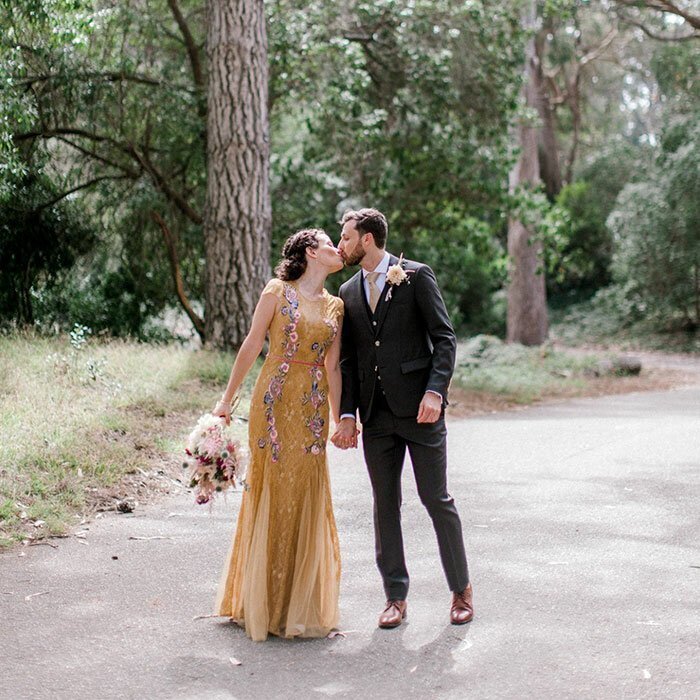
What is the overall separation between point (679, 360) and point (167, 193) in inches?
583

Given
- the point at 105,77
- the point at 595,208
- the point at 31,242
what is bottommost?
the point at 31,242

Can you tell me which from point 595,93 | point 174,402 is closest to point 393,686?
point 174,402

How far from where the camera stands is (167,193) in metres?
15.4

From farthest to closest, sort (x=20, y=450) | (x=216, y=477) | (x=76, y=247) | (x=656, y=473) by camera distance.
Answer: (x=76, y=247), (x=656, y=473), (x=20, y=450), (x=216, y=477)

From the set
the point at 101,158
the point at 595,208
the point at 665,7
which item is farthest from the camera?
the point at 595,208

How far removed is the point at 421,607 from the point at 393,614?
333 millimetres

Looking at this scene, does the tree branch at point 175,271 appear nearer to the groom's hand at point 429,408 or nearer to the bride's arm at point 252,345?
the bride's arm at point 252,345

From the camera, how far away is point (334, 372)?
537cm

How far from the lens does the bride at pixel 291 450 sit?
5.14 metres

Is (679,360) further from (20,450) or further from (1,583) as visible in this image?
(1,583)

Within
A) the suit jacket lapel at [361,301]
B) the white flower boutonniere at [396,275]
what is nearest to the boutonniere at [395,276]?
the white flower boutonniere at [396,275]

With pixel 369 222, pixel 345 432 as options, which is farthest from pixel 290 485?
pixel 369 222

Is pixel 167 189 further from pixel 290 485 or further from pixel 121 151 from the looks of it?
pixel 290 485

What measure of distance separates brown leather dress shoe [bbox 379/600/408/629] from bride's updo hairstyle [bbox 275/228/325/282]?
1.83 m
